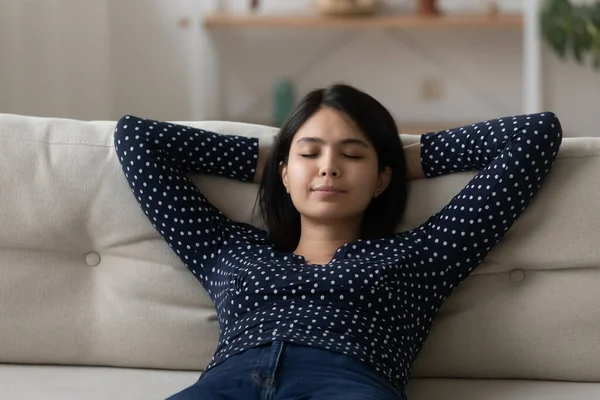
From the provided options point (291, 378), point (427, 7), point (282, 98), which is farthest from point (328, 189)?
point (282, 98)

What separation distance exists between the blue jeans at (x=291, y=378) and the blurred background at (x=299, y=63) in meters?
2.52

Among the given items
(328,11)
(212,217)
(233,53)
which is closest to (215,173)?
(212,217)

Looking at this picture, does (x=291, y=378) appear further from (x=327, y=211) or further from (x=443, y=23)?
(x=443, y=23)

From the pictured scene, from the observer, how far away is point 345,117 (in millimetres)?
1669

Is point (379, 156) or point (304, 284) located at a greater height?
point (379, 156)

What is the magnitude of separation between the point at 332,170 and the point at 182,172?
0.28m

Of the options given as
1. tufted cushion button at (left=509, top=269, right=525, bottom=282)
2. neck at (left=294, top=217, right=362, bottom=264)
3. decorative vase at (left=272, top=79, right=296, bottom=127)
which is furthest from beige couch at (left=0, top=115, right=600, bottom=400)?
decorative vase at (left=272, top=79, right=296, bottom=127)

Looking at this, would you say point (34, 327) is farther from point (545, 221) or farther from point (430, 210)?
point (545, 221)

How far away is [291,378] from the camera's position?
1401 mm

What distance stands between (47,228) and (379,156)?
1.99ft

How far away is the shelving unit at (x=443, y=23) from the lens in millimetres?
3674

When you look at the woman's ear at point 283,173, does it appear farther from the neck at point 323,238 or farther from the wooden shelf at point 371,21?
the wooden shelf at point 371,21

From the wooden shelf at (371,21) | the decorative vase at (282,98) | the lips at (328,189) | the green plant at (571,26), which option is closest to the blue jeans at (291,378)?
the lips at (328,189)

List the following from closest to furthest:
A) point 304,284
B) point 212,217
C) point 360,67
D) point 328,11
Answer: point 304,284 < point 212,217 < point 328,11 < point 360,67
